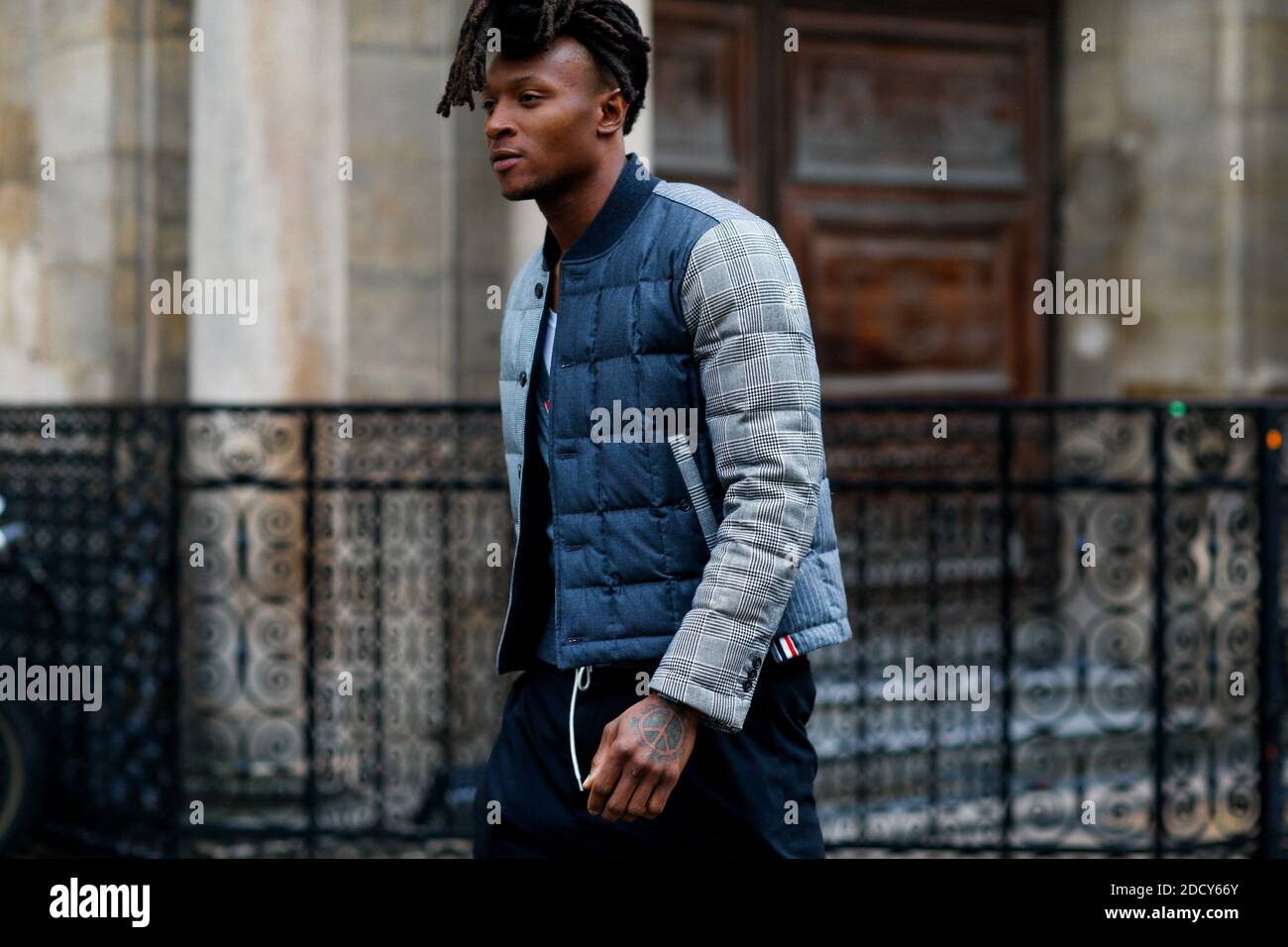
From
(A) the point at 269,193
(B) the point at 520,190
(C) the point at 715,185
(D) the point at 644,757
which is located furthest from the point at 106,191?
(D) the point at 644,757

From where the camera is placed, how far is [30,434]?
22.8ft

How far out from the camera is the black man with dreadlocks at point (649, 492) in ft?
8.22

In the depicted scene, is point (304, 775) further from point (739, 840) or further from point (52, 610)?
point (739, 840)

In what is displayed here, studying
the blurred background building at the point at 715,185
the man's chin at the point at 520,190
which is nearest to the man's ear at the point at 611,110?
the man's chin at the point at 520,190

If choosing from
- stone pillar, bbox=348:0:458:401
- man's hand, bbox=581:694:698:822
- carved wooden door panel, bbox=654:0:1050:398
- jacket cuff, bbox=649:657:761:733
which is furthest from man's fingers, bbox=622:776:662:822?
carved wooden door panel, bbox=654:0:1050:398

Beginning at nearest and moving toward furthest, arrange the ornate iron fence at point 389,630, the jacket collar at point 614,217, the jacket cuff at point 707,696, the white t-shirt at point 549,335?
the jacket cuff at point 707,696, the jacket collar at point 614,217, the white t-shirt at point 549,335, the ornate iron fence at point 389,630

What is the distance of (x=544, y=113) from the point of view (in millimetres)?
2678

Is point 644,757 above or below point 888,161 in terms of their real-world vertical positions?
below

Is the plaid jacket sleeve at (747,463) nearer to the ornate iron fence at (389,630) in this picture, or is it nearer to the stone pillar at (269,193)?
the ornate iron fence at (389,630)

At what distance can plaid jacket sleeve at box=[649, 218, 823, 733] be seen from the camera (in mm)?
2484

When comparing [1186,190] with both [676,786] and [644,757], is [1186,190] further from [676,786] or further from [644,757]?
[644,757]

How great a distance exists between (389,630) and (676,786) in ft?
14.8

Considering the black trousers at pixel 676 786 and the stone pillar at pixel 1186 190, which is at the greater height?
the stone pillar at pixel 1186 190
